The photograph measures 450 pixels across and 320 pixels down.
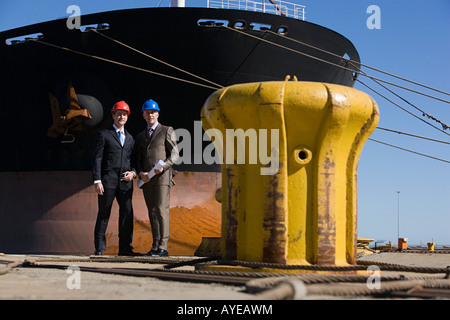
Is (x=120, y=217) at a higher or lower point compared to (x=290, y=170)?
lower

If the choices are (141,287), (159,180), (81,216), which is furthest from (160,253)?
(81,216)

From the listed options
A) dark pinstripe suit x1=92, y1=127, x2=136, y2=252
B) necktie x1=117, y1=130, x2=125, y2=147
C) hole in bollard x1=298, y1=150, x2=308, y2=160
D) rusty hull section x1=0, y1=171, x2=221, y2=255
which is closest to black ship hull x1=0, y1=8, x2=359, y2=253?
rusty hull section x1=0, y1=171, x2=221, y2=255

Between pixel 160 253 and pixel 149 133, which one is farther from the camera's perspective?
pixel 149 133

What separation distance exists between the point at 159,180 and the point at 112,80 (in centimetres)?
494

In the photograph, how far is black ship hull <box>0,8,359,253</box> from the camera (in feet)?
33.5

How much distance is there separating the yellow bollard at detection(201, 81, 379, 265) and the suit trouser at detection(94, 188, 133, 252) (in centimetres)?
252

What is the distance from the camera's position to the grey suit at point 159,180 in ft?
19.6

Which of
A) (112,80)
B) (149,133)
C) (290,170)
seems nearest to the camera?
(290,170)

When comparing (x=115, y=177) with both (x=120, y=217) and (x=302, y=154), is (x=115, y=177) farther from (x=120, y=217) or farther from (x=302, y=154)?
(x=302, y=154)

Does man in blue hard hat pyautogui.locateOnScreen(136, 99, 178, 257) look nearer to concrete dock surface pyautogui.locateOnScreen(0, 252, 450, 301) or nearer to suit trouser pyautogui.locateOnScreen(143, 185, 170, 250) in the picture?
suit trouser pyautogui.locateOnScreen(143, 185, 170, 250)

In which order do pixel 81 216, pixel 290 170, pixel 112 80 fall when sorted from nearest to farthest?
pixel 290 170
pixel 81 216
pixel 112 80

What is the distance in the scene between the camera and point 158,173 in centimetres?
589

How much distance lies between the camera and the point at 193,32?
33.5 feet
